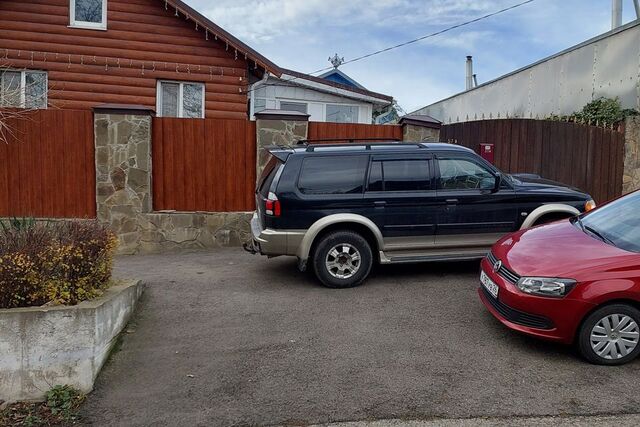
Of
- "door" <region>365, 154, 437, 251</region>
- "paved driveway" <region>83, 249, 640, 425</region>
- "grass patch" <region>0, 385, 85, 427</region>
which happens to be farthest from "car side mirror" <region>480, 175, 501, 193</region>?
"grass patch" <region>0, 385, 85, 427</region>

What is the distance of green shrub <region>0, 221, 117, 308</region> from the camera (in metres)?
4.33

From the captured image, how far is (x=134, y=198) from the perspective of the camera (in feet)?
31.2

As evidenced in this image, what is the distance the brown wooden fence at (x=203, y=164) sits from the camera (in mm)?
9688

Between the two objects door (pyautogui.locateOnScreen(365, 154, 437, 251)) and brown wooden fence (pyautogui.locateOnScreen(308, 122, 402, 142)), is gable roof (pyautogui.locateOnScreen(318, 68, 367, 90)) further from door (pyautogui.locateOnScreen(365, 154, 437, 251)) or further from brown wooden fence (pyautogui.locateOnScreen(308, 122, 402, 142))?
door (pyautogui.locateOnScreen(365, 154, 437, 251))

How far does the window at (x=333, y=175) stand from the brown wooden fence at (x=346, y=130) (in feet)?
11.2

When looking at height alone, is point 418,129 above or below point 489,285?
above

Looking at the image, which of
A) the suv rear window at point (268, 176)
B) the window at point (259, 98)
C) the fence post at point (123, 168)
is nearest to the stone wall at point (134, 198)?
the fence post at point (123, 168)

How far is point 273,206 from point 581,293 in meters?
3.58

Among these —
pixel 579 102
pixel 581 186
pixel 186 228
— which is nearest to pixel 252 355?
pixel 186 228

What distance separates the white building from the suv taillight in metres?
8.34

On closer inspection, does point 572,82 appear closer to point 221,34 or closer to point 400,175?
point 400,175

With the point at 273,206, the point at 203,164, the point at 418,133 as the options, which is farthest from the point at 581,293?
the point at 203,164

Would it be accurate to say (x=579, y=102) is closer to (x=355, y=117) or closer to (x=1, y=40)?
(x=355, y=117)

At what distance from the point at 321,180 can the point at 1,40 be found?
10200mm
